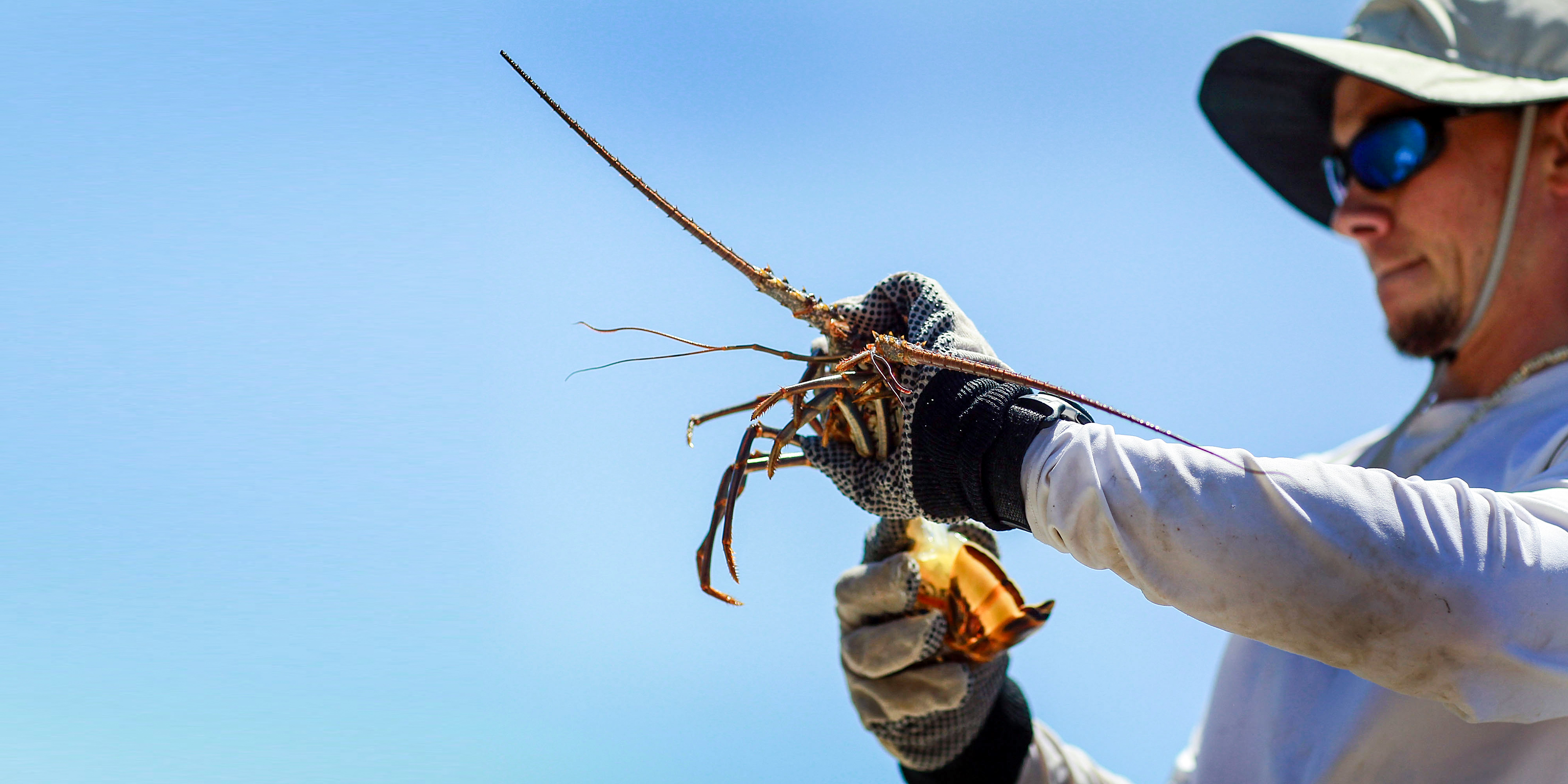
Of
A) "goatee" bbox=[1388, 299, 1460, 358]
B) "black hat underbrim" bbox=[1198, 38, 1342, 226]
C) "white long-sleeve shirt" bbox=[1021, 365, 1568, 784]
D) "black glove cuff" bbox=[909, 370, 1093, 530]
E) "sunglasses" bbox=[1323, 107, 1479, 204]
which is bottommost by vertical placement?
"white long-sleeve shirt" bbox=[1021, 365, 1568, 784]

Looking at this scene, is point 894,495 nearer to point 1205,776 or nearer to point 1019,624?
point 1019,624

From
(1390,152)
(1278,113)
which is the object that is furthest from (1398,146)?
(1278,113)

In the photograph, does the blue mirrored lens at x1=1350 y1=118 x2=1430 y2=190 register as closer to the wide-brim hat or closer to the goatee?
the wide-brim hat

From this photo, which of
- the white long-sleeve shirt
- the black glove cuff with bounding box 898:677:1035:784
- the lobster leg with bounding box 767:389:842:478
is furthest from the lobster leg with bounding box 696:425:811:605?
the black glove cuff with bounding box 898:677:1035:784

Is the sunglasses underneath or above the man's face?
above

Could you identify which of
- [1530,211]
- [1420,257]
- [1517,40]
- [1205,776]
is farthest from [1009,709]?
[1517,40]

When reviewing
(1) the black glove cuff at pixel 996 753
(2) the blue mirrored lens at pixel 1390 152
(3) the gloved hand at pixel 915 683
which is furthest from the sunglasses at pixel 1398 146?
(1) the black glove cuff at pixel 996 753
